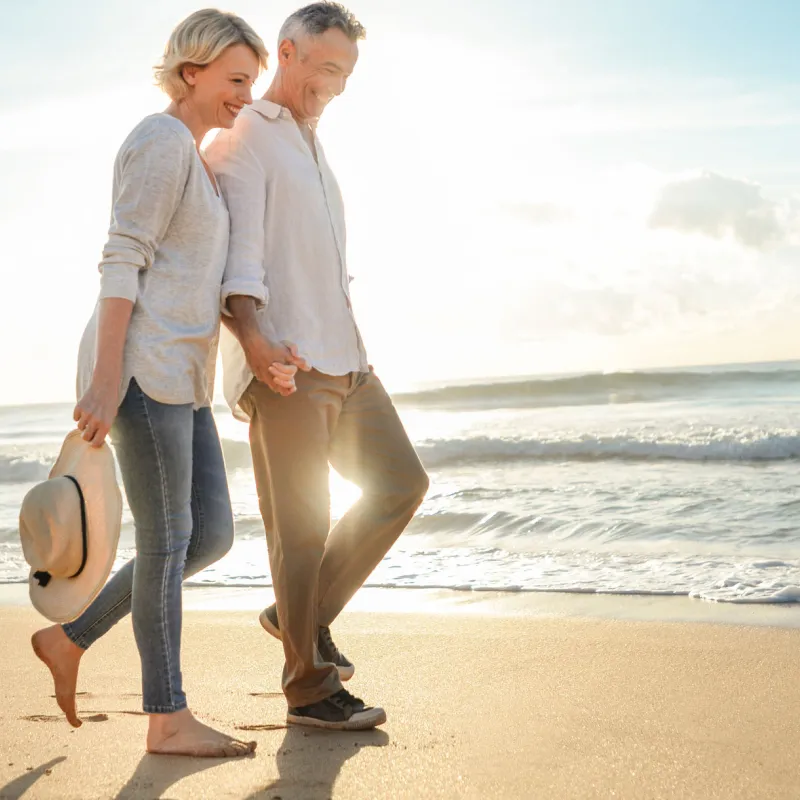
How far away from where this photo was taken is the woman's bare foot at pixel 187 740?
7.46 ft

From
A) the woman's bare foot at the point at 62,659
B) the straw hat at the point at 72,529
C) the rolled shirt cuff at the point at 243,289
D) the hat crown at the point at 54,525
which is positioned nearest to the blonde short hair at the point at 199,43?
the rolled shirt cuff at the point at 243,289

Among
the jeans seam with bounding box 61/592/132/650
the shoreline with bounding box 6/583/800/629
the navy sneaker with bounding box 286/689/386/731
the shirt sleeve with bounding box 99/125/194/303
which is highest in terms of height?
the shirt sleeve with bounding box 99/125/194/303

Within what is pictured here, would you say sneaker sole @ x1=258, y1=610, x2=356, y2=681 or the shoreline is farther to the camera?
the shoreline

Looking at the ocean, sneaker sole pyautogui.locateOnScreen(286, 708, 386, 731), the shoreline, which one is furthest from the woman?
the ocean

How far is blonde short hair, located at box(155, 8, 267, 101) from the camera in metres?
2.32

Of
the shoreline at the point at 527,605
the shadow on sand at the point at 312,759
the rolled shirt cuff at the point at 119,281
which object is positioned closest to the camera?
the shadow on sand at the point at 312,759

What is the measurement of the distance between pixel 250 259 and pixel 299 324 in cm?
22

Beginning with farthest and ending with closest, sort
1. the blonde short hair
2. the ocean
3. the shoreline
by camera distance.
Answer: the ocean → the shoreline → the blonde short hair

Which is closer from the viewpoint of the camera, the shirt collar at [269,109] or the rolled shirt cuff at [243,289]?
the rolled shirt cuff at [243,289]

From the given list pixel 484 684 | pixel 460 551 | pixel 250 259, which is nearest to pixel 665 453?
pixel 460 551

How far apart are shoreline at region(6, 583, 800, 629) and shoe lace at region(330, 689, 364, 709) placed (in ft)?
5.82

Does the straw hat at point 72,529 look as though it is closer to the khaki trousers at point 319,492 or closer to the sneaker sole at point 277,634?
the khaki trousers at point 319,492

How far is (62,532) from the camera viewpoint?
2.19 meters

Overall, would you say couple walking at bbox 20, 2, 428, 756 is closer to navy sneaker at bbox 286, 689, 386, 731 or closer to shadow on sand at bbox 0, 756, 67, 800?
navy sneaker at bbox 286, 689, 386, 731
